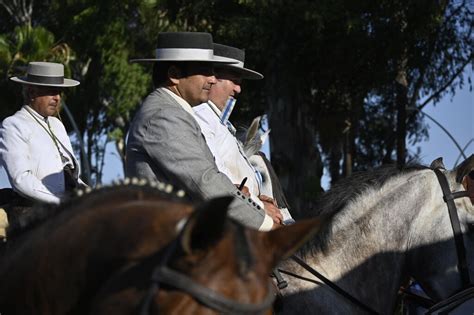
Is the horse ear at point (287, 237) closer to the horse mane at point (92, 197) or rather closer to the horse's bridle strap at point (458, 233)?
the horse mane at point (92, 197)

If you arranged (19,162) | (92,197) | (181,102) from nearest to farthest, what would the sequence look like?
(92,197) < (181,102) < (19,162)

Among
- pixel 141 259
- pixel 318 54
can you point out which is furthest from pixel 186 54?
pixel 318 54

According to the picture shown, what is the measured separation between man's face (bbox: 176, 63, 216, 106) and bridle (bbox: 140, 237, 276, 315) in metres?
2.67

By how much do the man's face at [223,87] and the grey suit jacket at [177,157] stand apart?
5.82ft

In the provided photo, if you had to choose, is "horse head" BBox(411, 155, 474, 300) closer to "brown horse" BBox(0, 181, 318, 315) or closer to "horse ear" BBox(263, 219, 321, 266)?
"brown horse" BBox(0, 181, 318, 315)

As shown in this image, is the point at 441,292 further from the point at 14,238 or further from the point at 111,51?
the point at 111,51

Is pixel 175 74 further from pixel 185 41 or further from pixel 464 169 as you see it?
pixel 464 169

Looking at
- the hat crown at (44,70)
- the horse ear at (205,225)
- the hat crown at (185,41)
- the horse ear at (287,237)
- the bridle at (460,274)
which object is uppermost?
the hat crown at (185,41)

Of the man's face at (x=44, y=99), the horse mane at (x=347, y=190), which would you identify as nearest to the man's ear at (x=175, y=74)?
the horse mane at (x=347, y=190)

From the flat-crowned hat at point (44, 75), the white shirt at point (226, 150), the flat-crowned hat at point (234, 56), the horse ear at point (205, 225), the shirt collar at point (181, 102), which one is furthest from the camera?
the flat-crowned hat at point (44, 75)

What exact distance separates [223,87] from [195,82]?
1.80m

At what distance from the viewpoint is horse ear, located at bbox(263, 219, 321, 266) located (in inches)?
131

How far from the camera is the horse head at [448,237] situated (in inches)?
238

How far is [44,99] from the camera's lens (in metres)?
7.80
